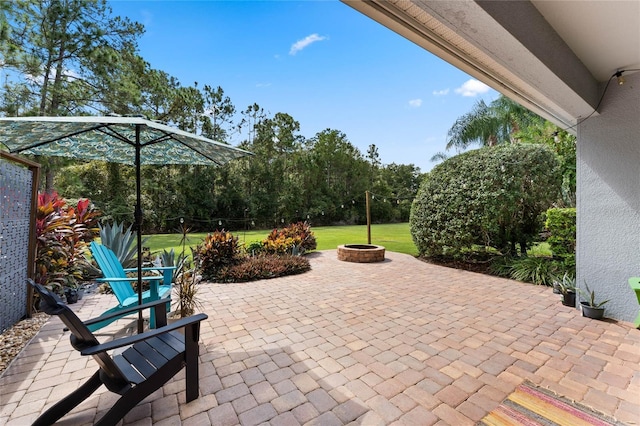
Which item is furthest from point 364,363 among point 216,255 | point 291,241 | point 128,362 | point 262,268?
point 291,241

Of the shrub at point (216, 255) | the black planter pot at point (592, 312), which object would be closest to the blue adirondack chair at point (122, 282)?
the shrub at point (216, 255)

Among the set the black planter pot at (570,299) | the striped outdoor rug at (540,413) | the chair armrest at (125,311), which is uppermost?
the chair armrest at (125,311)

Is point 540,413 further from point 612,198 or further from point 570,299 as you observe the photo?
point 612,198

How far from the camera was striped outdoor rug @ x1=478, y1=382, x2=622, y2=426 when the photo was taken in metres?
1.95

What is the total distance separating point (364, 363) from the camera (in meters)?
2.70

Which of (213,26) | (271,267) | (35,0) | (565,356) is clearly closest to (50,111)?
(35,0)

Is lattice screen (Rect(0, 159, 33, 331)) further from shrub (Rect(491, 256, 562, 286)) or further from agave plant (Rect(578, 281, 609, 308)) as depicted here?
shrub (Rect(491, 256, 562, 286))

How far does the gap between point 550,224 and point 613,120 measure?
2379mm

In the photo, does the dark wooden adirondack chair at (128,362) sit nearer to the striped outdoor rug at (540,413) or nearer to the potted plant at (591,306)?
the striped outdoor rug at (540,413)

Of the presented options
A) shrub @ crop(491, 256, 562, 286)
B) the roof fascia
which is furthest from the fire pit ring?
the roof fascia

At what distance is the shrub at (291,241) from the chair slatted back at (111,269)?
168 inches

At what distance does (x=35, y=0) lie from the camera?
26.2ft

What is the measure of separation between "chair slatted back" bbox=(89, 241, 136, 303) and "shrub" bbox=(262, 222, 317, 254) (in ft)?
14.0

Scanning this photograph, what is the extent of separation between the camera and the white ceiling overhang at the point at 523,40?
1.76 metres
